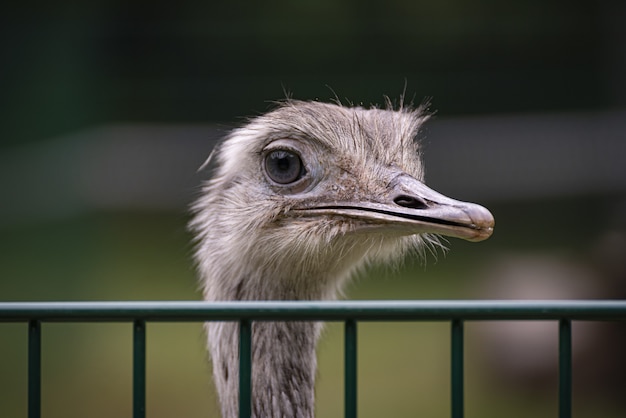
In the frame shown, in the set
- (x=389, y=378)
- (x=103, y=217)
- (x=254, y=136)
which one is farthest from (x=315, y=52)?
(x=254, y=136)

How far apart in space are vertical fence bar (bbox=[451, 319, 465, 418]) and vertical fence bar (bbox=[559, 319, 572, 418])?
15 centimetres

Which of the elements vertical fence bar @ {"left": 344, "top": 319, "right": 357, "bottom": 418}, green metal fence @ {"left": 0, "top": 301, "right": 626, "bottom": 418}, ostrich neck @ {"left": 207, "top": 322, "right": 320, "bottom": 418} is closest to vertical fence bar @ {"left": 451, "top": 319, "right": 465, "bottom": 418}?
green metal fence @ {"left": 0, "top": 301, "right": 626, "bottom": 418}

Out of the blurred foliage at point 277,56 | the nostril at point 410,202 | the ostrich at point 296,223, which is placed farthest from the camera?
the blurred foliage at point 277,56

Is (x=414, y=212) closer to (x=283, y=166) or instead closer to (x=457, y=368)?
(x=283, y=166)

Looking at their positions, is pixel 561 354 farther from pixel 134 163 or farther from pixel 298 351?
pixel 134 163

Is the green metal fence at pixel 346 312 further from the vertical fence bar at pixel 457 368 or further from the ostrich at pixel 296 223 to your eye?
the ostrich at pixel 296 223

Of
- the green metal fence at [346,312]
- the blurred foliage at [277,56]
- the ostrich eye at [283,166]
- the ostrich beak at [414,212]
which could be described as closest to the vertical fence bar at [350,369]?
the green metal fence at [346,312]

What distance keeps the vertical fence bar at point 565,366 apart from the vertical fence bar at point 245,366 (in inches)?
17.8

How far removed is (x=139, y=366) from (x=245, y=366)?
0.15 meters

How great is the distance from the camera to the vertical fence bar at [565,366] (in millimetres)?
1246

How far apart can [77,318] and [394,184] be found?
105cm

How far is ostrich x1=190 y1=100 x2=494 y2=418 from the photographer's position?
2.07m

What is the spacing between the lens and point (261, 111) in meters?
6.98

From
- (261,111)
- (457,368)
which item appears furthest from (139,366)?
(261,111)
